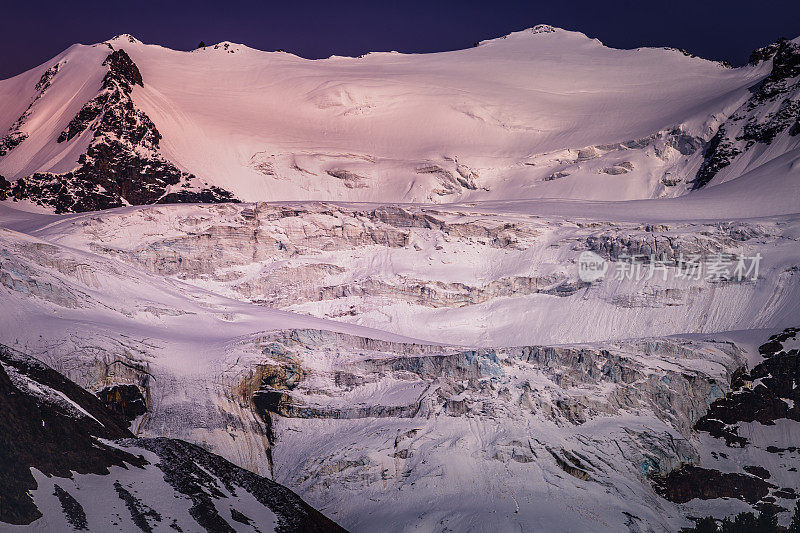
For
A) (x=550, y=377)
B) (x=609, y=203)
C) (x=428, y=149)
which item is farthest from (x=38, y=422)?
(x=428, y=149)

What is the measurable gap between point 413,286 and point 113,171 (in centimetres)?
5674

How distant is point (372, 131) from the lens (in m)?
165

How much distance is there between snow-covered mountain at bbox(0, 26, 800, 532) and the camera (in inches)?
2576

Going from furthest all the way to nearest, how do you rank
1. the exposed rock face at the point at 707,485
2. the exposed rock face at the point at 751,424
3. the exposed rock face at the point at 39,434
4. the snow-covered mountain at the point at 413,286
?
the exposed rock face at the point at 751,424, the exposed rock face at the point at 707,485, the snow-covered mountain at the point at 413,286, the exposed rock face at the point at 39,434

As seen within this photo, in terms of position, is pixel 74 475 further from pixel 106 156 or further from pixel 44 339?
pixel 106 156

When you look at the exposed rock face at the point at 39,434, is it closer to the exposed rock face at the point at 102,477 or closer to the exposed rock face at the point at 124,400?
the exposed rock face at the point at 102,477

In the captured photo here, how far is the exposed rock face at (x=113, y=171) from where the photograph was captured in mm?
132250

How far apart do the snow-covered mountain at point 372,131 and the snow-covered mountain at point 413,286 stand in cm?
58

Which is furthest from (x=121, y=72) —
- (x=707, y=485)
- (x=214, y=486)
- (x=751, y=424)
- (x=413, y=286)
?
(x=707, y=485)

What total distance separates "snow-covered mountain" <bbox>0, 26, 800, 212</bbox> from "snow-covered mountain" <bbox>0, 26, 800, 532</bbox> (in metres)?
0.58

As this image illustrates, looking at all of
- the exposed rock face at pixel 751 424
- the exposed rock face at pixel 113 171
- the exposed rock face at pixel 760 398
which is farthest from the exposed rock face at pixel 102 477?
the exposed rock face at pixel 113 171

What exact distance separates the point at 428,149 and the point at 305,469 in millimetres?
97229

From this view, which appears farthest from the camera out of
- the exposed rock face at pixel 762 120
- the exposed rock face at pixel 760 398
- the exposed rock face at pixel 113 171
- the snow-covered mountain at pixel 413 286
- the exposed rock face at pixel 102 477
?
the exposed rock face at pixel 762 120

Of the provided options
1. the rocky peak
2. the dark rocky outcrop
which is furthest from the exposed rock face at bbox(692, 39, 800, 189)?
the dark rocky outcrop
